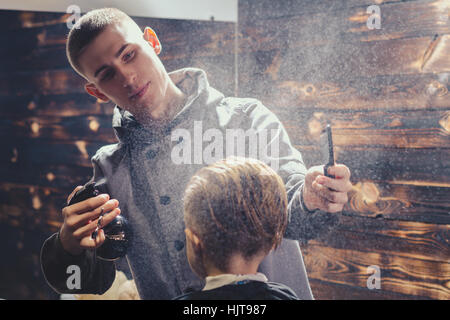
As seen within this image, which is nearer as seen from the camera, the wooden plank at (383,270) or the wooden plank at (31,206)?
the wooden plank at (383,270)

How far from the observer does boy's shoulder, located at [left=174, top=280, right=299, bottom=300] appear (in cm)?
65

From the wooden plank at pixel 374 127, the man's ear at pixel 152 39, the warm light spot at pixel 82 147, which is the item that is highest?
the man's ear at pixel 152 39

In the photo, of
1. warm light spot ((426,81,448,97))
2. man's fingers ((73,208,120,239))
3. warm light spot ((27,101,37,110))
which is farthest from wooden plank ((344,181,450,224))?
warm light spot ((27,101,37,110))

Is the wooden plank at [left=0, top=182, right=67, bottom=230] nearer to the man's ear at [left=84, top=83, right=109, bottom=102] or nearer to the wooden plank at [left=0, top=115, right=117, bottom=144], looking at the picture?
the wooden plank at [left=0, top=115, right=117, bottom=144]

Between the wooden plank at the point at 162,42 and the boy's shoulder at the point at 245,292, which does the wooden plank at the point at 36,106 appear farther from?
the boy's shoulder at the point at 245,292

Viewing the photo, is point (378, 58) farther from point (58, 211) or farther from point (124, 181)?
point (58, 211)

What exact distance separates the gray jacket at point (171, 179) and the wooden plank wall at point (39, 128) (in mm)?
115

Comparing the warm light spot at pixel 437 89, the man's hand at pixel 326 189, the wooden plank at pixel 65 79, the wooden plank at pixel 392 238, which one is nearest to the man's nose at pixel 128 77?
the wooden plank at pixel 65 79

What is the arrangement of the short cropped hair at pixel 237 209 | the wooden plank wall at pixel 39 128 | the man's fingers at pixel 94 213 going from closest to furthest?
the short cropped hair at pixel 237 209
the man's fingers at pixel 94 213
the wooden plank wall at pixel 39 128

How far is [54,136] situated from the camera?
0.90 meters

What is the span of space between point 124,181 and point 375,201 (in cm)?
64

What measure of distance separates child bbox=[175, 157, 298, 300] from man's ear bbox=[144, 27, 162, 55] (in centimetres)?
33

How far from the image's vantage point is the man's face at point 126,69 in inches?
Answer: 27.0
